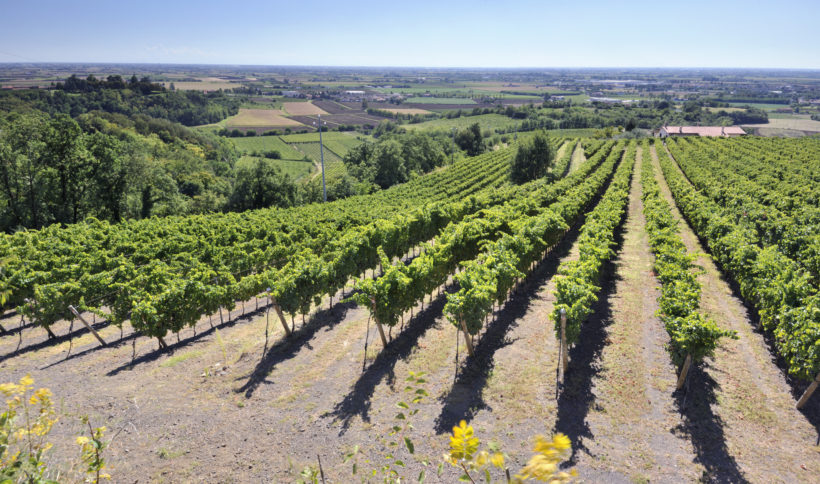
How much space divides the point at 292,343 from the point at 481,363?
820 cm

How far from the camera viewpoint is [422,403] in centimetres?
1255

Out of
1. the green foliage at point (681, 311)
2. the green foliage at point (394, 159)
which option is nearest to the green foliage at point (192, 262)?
the green foliage at point (681, 311)

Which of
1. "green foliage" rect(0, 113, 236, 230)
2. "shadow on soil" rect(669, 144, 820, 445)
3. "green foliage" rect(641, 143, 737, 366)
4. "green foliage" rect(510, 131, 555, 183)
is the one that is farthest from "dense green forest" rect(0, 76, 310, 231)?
"shadow on soil" rect(669, 144, 820, 445)

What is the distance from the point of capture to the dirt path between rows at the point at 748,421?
32.8 ft

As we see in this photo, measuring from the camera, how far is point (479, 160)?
80.9 meters

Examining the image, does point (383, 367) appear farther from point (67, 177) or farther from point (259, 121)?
point (259, 121)

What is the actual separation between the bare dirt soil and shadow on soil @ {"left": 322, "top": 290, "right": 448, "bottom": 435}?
7cm

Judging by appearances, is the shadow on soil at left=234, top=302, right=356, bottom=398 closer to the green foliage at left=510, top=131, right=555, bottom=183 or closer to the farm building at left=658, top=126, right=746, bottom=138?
the green foliage at left=510, top=131, right=555, bottom=183

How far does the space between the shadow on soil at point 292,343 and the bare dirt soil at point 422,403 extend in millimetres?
79

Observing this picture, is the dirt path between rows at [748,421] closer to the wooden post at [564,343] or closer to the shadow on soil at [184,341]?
the wooden post at [564,343]

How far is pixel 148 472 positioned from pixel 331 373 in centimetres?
603

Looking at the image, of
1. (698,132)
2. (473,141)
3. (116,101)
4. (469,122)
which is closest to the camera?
(473,141)

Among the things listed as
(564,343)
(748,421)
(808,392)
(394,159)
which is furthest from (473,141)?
(748,421)

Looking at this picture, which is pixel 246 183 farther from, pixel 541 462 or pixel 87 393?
pixel 541 462
